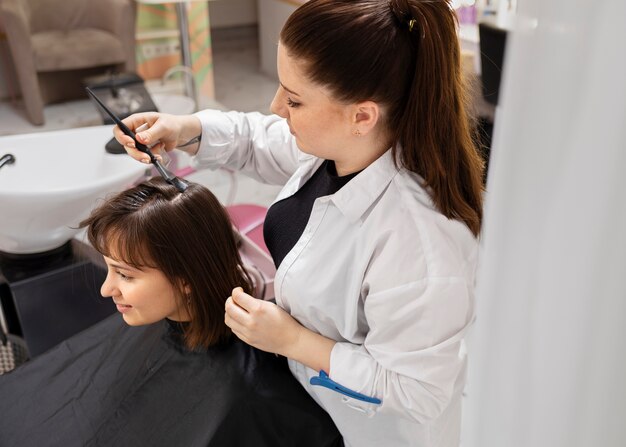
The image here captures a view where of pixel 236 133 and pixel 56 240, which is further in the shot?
pixel 56 240

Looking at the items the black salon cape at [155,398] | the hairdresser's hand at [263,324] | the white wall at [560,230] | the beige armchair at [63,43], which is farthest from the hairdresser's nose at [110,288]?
the beige armchair at [63,43]

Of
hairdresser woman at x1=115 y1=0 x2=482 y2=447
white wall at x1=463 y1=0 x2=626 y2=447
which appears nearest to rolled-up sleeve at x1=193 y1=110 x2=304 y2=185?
hairdresser woman at x1=115 y1=0 x2=482 y2=447

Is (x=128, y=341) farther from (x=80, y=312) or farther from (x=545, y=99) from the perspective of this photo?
(x=545, y=99)

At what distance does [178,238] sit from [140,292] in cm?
13

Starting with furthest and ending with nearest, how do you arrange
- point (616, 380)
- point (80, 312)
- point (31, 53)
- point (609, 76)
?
point (31, 53) < point (80, 312) < point (616, 380) < point (609, 76)

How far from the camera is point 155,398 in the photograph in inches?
47.7

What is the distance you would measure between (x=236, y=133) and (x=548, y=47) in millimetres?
752

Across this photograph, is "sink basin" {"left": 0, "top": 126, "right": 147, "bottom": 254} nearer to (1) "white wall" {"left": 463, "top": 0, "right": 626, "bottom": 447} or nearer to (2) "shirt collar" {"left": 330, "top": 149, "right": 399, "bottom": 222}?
(2) "shirt collar" {"left": 330, "top": 149, "right": 399, "bottom": 222}

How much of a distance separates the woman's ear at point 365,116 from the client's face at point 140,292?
487 millimetres

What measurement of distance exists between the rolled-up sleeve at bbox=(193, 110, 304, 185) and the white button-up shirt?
0.30 meters

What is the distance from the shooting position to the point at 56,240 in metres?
1.52

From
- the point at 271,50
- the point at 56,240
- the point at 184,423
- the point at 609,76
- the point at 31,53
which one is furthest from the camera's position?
the point at 271,50

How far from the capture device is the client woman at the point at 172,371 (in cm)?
110

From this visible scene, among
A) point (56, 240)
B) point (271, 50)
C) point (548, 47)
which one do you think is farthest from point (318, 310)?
point (271, 50)
